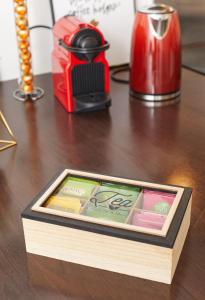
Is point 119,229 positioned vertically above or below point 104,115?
above

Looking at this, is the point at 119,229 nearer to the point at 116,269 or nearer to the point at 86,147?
the point at 116,269

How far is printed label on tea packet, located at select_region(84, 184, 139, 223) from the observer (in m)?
0.62

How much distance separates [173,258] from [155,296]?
0.05m

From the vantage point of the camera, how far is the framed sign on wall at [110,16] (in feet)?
4.46

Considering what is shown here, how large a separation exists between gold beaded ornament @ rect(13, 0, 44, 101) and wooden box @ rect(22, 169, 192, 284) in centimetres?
61

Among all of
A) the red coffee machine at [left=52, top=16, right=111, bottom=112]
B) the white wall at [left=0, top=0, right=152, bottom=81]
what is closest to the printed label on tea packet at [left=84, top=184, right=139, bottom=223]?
the red coffee machine at [left=52, top=16, right=111, bottom=112]

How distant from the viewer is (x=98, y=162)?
0.91 metres

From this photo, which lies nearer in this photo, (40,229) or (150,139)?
(40,229)

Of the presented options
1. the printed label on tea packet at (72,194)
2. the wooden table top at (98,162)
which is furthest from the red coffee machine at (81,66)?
the printed label on tea packet at (72,194)

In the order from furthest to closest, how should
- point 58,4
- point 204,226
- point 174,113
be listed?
point 58,4 → point 174,113 → point 204,226

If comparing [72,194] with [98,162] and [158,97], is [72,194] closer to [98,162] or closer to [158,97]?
[98,162]

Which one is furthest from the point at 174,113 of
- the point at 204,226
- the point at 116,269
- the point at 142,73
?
the point at 116,269

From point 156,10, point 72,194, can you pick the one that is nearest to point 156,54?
point 156,10

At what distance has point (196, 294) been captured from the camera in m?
0.57
